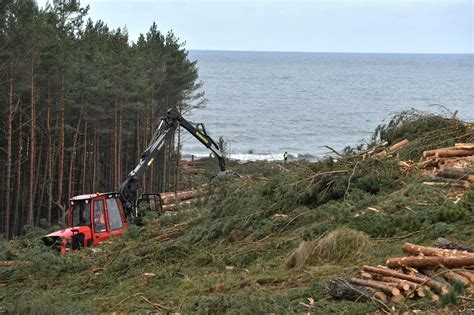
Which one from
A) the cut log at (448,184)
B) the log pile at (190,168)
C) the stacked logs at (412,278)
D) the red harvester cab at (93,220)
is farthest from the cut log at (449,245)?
the log pile at (190,168)

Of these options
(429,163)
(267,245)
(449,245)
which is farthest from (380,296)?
(429,163)

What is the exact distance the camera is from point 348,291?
855cm

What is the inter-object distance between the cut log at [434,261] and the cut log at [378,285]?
1.70ft

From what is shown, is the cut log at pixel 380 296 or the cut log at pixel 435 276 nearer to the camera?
the cut log at pixel 435 276

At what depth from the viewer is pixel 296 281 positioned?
399 inches

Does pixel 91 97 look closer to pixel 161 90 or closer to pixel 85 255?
pixel 161 90

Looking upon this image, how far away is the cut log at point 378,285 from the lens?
816cm

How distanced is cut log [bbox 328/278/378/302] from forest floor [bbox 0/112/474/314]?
11 cm

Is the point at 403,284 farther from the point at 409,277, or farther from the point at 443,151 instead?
the point at 443,151

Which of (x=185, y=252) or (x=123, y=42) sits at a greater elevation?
(x=123, y=42)

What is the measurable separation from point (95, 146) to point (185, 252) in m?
26.2

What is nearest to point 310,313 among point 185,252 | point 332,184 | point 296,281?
point 296,281

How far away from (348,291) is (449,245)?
6.34ft

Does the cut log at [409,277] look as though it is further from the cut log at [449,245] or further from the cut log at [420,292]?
the cut log at [449,245]
